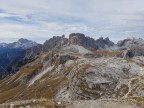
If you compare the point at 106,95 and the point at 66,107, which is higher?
the point at 66,107

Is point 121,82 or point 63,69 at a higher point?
point 121,82

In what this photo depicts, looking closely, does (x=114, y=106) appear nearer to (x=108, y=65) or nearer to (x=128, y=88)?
(x=128, y=88)

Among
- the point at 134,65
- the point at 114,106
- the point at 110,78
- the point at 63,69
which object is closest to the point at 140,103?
the point at 114,106

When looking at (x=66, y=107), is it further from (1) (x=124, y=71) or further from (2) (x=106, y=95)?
(1) (x=124, y=71)

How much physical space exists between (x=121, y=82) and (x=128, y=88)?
359 centimetres

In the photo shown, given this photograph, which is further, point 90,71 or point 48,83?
point 48,83

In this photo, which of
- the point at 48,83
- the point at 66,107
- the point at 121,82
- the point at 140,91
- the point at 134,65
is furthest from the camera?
the point at 48,83

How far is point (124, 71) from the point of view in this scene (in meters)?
77.6

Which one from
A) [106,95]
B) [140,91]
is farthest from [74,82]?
[140,91]

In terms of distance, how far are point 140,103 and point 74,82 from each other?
36.2 m

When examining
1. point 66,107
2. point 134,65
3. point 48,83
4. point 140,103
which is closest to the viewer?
point 66,107

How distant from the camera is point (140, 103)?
41625mm

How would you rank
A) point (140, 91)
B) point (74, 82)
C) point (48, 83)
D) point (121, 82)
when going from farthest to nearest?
point (48, 83) < point (74, 82) < point (121, 82) < point (140, 91)

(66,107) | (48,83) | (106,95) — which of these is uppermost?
(66,107)
